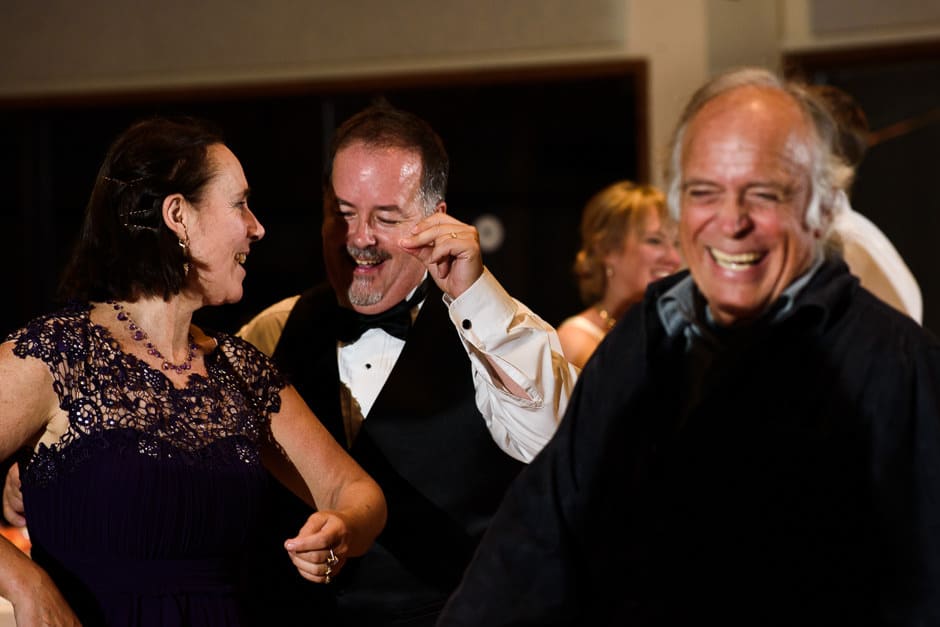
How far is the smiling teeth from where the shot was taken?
5.98ft

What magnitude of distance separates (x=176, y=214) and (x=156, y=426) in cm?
42

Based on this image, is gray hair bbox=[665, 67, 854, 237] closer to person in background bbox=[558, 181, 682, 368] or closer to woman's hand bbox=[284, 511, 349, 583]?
woman's hand bbox=[284, 511, 349, 583]

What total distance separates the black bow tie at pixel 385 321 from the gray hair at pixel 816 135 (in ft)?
3.37

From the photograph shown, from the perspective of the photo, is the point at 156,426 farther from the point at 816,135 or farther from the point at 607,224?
the point at 607,224

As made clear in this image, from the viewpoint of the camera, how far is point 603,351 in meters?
1.92

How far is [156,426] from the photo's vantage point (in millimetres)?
2256

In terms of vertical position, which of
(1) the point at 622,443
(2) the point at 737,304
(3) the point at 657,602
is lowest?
(3) the point at 657,602

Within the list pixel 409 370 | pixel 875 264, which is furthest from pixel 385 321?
pixel 875 264

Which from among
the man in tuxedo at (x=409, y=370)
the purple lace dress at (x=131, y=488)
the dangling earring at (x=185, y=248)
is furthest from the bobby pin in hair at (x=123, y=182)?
the man in tuxedo at (x=409, y=370)

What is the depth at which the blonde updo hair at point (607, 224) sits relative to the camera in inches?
177

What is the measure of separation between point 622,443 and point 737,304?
0.27 metres

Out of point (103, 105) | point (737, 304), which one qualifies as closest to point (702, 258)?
point (737, 304)

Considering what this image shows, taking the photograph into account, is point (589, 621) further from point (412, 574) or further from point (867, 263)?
point (867, 263)

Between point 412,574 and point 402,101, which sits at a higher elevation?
point 402,101
